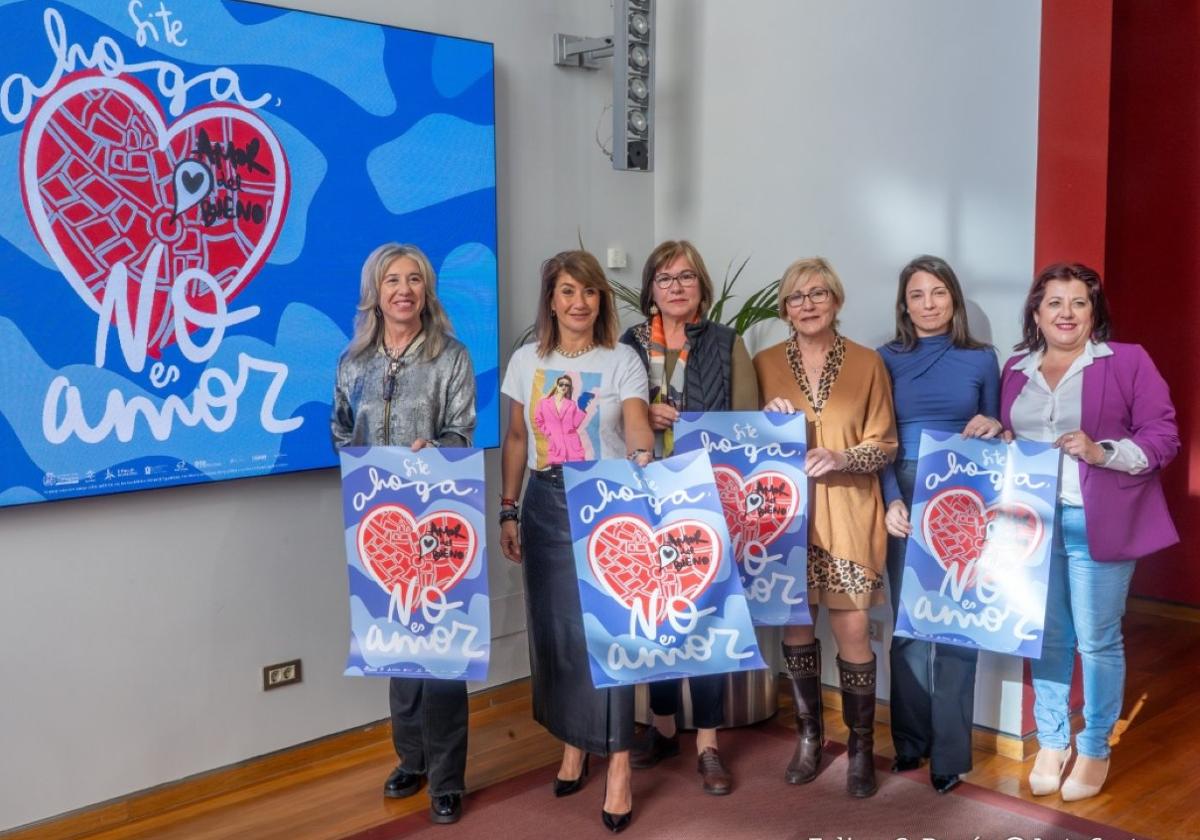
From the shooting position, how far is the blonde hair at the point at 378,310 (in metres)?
2.70

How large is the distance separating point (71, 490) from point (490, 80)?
1853 millimetres

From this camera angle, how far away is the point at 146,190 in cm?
281

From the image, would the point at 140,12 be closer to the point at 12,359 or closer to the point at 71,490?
the point at 12,359

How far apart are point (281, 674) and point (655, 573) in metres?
1.36

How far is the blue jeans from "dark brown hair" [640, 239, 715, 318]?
3.65 feet

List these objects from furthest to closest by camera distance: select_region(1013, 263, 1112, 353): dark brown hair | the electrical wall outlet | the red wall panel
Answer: the red wall panel, the electrical wall outlet, select_region(1013, 263, 1112, 353): dark brown hair

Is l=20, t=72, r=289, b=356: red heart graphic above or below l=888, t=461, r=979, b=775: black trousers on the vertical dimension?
above

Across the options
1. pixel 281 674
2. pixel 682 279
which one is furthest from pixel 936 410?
pixel 281 674

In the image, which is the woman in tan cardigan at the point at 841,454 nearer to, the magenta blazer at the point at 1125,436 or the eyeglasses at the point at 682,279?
the eyeglasses at the point at 682,279

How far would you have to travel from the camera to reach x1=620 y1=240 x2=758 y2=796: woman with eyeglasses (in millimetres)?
2912

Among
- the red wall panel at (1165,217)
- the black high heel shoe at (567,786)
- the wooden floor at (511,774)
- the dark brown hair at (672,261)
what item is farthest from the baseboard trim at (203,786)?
the red wall panel at (1165,217)

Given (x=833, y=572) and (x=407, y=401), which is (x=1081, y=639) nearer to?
(x=833, y=572)

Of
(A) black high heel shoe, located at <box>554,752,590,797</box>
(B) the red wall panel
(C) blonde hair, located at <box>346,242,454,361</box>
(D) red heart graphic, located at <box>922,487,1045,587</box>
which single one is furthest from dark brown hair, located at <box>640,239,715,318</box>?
(B) the red wall panel

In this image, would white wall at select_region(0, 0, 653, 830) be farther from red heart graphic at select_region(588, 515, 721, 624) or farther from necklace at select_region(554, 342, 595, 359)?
red heart graphic at select_region(588, 515, 721, 624)
